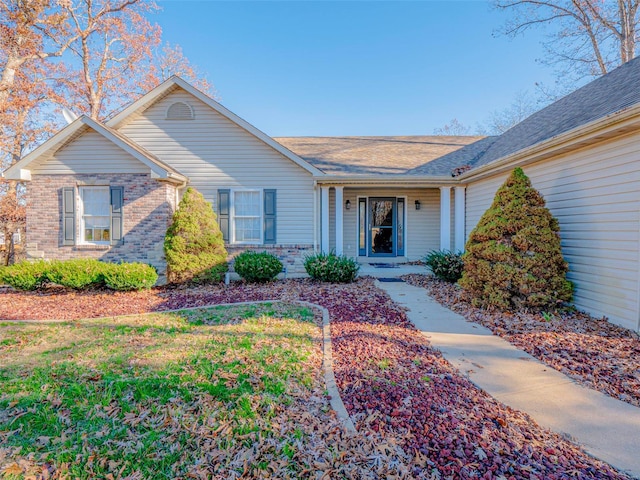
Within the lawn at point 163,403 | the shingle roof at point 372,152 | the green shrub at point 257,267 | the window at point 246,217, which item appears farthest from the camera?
the shingle roof at point 372,152

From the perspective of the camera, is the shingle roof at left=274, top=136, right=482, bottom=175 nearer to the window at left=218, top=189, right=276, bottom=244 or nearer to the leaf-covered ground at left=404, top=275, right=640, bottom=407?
the window at left=218, top=189, right=276, bottom=244

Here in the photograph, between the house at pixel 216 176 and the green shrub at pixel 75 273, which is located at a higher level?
the house at pixel 216 176

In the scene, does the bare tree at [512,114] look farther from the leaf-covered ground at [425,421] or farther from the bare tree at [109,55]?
the leaf-covered ground at [425,421]

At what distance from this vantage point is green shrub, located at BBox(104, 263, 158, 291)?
26.4ft

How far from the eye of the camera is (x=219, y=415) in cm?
285

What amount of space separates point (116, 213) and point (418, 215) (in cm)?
958

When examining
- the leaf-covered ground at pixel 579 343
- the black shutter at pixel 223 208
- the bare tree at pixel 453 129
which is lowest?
Result: the leaf-covered ground at pixel 579 343

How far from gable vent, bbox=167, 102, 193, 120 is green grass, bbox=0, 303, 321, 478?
21.9 ft

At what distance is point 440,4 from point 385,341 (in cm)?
1240

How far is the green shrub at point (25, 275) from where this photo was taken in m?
7.98

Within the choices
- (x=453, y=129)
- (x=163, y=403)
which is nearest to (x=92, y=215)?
(x=163, y=403)

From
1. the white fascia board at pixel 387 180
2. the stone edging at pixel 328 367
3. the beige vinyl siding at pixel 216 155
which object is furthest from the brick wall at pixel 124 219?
the white fascia board at pixel 387 180

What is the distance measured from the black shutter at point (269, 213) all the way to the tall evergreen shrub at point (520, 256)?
5739mm

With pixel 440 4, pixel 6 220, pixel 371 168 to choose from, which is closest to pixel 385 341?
pixel 371 168
